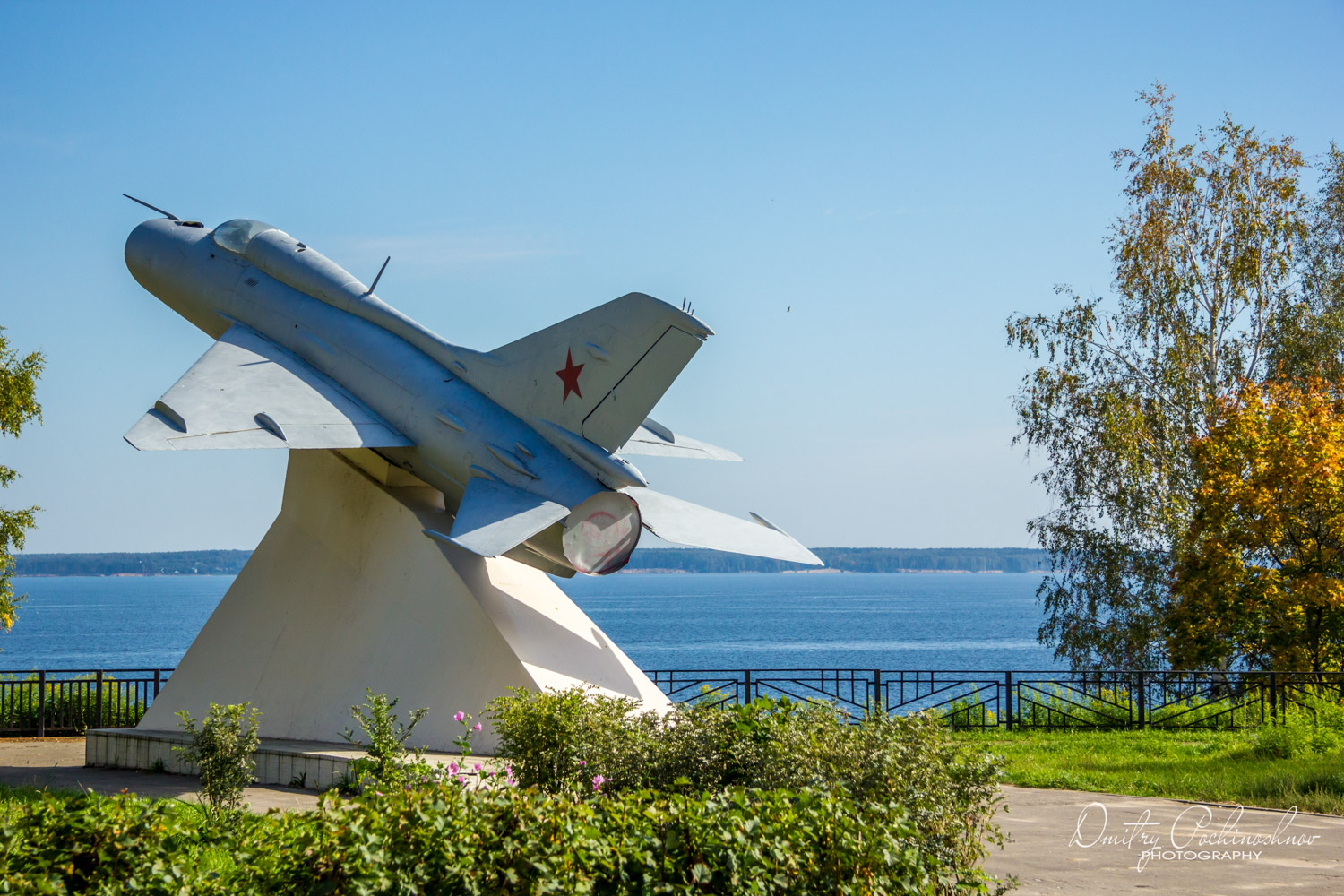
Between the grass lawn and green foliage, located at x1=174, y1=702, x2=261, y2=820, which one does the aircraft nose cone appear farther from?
the grass lawn

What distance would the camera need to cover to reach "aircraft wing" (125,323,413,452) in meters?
11.4

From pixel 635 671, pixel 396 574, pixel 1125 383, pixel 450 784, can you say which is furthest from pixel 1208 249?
pixel 450 784

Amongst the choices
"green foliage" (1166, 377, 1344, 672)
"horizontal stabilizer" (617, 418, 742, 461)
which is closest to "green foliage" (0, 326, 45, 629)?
"horizontal stabilizer" (617, 418, 742, 461)

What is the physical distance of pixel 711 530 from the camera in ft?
40.7

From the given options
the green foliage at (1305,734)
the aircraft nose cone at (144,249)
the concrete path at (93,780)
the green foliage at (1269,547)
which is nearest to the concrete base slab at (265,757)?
the concrete path at (93,780)

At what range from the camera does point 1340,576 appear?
18.0 m

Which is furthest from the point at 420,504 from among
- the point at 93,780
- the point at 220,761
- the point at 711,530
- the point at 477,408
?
the point at 220,761

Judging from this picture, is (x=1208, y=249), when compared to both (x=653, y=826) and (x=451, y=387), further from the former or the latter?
(x=653, y=826)

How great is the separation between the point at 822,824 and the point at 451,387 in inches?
346

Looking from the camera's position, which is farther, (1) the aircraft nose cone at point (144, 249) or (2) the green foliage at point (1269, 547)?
(2) the green foliage at point (1269, 547)

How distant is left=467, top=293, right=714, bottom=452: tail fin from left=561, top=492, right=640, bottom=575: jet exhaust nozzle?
689mm

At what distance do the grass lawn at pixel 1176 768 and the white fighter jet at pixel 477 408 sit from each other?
4013 millimetres

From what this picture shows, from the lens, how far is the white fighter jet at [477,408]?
37.4 ft

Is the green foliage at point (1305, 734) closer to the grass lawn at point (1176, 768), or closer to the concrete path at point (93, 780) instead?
the grass lawn at point (1176, 768)
